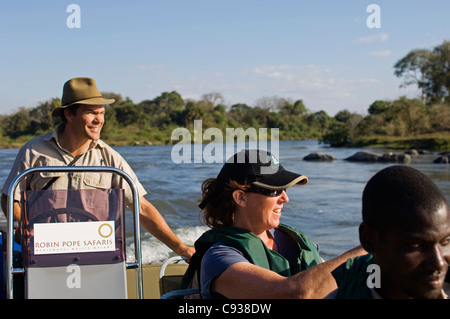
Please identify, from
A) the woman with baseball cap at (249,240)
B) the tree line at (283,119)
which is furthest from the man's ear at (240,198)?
the tree line at (283,119)

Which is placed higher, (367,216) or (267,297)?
(367,216)

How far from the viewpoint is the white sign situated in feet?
7.59

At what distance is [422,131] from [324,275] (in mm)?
41196

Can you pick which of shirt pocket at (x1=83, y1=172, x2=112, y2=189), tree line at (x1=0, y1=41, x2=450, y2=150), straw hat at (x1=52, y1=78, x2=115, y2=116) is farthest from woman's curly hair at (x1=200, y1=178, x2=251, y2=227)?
tree line at (x1=0, y1=41, x2=450, y2=150)

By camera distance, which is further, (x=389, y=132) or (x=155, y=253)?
(x=389, y=132)

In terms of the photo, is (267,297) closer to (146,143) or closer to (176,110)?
(146,143)


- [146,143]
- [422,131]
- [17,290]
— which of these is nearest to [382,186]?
[17,290]

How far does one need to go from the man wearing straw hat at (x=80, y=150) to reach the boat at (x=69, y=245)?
83 cm

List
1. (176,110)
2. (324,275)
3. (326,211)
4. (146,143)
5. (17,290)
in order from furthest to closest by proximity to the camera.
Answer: (176,110) → (146,143) → (326,211) → (17,290) → (324,275)

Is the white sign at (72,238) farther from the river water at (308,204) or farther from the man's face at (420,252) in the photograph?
the river water at (308,204)

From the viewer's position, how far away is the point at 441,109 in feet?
136

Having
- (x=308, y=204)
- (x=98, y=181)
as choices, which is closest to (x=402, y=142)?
(x=308, y=204)

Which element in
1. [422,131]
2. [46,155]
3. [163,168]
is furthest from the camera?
[422,131]

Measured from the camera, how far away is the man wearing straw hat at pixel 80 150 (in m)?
3.25
